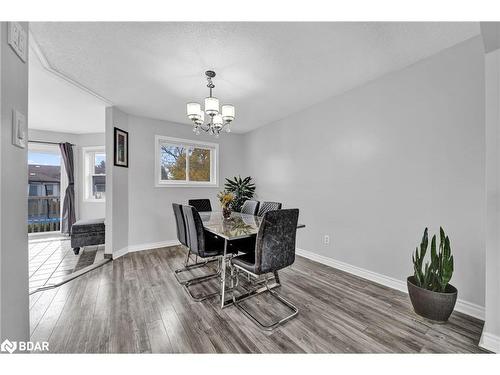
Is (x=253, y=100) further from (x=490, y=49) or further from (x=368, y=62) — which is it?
(x=490, y=49)

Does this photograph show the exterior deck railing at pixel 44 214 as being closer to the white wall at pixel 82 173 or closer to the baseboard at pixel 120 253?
the white wall at pixel 82 173

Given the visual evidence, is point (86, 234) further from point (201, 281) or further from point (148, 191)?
point (201, 281)

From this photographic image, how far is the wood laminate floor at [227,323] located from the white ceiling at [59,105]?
2.47 meters

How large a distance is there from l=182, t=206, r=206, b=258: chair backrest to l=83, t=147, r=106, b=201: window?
4.06 meters

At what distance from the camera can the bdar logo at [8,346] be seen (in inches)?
27.6

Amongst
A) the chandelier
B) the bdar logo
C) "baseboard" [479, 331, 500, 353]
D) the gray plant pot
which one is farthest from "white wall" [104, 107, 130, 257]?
"baseboard" [479, 331, 500, 353]

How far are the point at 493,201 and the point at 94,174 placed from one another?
6.65 metres

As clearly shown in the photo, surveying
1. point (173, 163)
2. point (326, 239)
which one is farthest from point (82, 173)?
point (326, 239)

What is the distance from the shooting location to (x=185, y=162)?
4344 mm

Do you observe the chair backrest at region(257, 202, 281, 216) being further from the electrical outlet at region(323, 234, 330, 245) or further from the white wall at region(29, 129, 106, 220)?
the white wall at region(29, 129, 106, 220)
